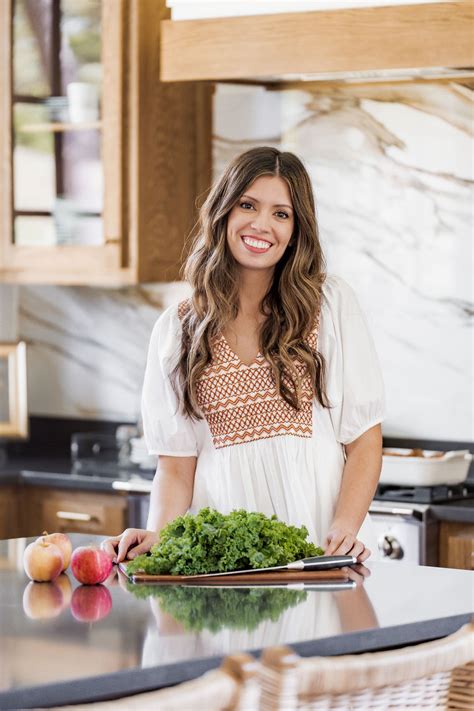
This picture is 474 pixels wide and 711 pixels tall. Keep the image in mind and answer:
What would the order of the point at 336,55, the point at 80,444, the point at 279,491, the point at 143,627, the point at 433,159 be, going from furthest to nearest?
the point at 80,444
the point at 433,159
the point at 336,55
the point at 279,491
the point at 143,627

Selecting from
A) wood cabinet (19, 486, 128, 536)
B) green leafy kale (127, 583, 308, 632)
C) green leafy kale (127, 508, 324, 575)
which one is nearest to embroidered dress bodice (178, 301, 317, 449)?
green leafy kale (127, 508, 324, 575)

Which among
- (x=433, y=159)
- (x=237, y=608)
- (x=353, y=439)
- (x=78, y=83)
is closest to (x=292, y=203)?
(x=353, y=439)

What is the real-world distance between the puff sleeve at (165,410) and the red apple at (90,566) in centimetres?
59

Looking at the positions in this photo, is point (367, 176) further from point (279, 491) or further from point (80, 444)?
point (279, 491)

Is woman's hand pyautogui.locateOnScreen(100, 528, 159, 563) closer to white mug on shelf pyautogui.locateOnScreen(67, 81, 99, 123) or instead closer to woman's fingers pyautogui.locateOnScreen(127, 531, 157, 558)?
woman's fingers pyautogui.locateOnScreen(127, 531, 157, 558)

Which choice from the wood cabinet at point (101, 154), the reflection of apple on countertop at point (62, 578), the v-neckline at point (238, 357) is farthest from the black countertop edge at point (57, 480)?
the reflection of apple on countertop at point (62, 578)

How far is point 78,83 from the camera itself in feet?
13.8

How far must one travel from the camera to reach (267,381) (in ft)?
9.04

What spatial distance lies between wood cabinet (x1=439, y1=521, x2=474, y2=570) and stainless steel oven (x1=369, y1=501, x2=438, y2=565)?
0.06 ft

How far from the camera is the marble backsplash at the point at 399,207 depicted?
3.95m

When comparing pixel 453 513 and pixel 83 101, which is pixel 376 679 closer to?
pixel 453 513

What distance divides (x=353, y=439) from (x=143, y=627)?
978mm

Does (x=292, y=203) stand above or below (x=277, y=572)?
above

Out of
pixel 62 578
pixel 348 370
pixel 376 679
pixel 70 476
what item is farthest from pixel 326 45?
pixel 376 679
